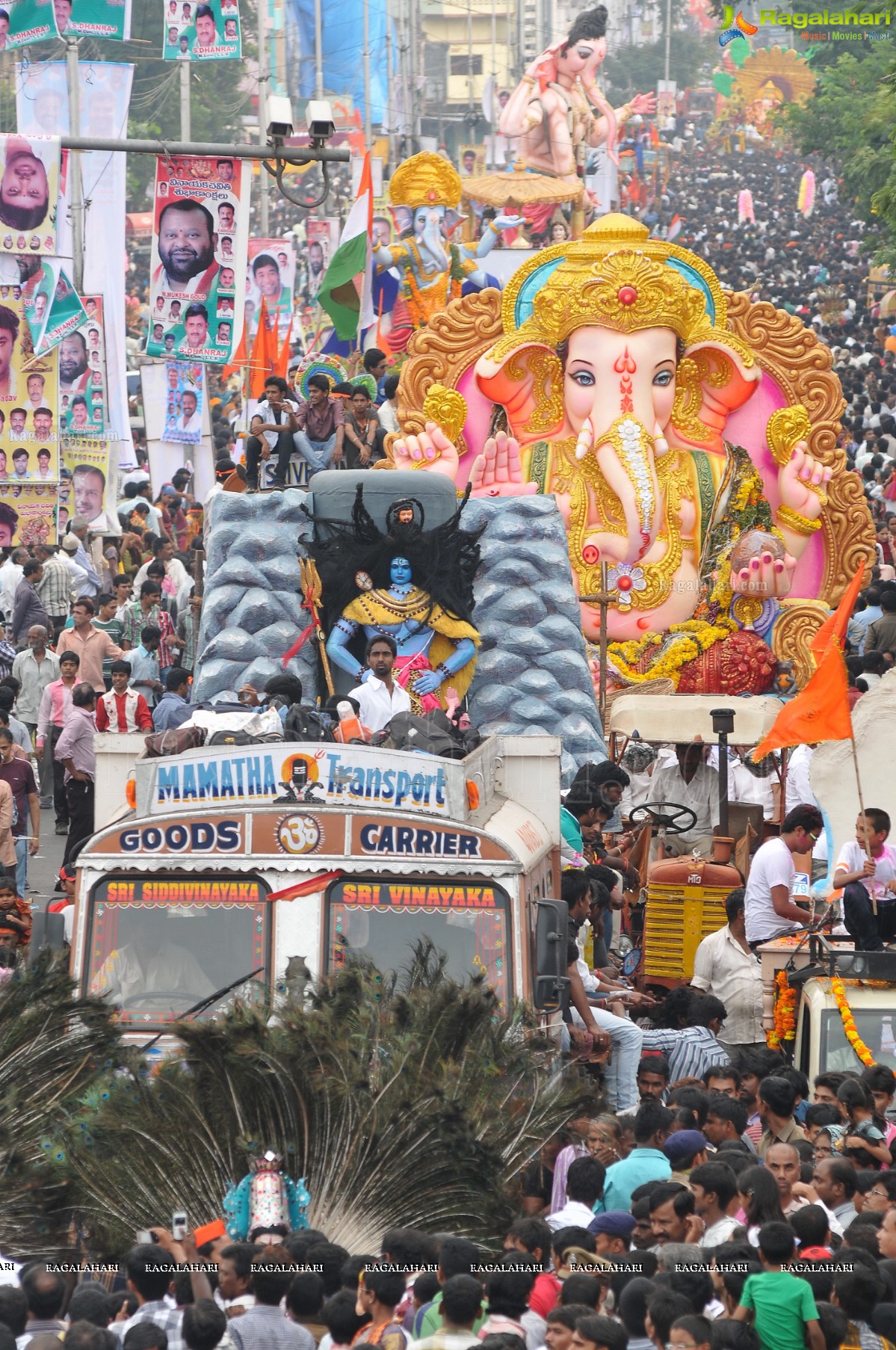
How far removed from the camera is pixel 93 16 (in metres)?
27.1

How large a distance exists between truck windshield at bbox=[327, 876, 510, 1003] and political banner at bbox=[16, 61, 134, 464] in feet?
50.8

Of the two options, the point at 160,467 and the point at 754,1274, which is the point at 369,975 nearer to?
the point at 754,1274

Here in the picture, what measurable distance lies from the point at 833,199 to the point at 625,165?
1538 centimetres

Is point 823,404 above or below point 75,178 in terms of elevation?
below

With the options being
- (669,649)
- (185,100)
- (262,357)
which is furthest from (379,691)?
(185,100)

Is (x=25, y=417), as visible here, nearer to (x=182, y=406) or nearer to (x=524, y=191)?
(x=182, y=406)

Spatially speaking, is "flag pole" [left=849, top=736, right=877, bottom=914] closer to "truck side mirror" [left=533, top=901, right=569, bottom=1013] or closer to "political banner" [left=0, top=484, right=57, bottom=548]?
"truck side mirror" [left=533, top=901, right=569, bottom=1013]

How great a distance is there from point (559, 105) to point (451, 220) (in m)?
3.28

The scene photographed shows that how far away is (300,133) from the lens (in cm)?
7719

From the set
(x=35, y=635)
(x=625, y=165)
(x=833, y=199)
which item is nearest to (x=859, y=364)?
(x=35, y=635)

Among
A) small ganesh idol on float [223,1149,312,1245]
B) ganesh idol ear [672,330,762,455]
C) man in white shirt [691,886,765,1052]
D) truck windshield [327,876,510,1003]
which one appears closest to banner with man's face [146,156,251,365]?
ganesh idol ear [672,330,762,455]

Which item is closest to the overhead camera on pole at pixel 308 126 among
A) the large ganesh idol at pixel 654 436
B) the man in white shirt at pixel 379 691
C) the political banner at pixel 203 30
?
the man in white shirt at pixel 379 691

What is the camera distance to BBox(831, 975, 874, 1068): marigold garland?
32.1 feet

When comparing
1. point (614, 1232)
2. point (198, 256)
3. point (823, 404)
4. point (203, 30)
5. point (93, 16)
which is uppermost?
point (93, 16)
